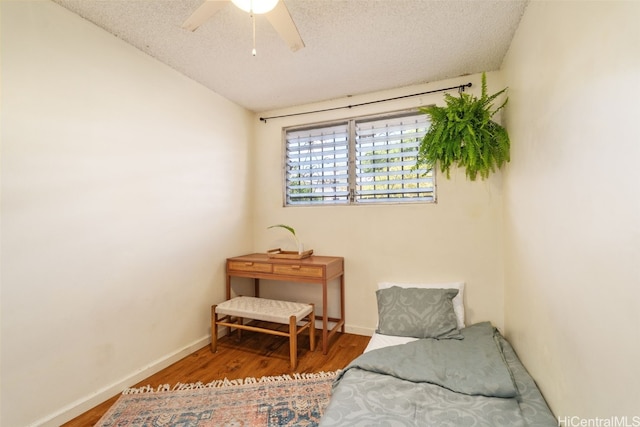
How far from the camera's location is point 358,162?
3.09m

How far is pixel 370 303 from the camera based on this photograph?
296 centimetres

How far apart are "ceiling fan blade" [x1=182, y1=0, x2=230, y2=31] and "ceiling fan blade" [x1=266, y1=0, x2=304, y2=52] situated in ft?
0.74

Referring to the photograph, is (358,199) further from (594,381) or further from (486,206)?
(594,381)

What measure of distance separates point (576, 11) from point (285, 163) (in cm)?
268

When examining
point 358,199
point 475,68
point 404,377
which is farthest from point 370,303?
point 475,68

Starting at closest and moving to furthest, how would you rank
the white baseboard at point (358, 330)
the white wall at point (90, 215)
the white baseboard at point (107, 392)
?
the white wall at point (90, 215), the white baseboard at point (107, 392), the white baseboard at point (358, 330)

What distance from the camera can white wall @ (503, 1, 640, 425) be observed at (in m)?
0.87

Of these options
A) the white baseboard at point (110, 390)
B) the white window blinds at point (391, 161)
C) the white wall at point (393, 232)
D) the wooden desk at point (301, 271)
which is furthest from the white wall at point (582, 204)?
the white baseboard at point (110, 390)

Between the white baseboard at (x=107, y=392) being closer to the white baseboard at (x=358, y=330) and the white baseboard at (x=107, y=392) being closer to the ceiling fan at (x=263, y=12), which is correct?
the white baseboard at (x=358, y=330)

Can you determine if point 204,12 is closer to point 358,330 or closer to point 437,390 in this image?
point 437,390

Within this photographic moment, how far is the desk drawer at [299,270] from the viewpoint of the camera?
263 centimetres

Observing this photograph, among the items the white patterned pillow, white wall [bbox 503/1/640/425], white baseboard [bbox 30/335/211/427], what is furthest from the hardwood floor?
white wall [bbox 503/1/640/425]

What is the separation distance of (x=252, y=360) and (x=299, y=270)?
0.86 meters

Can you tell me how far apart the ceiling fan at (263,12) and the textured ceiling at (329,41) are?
375 mm
